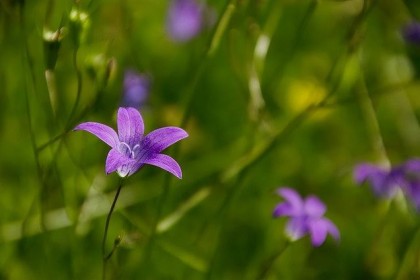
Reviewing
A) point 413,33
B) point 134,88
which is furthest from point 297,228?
point 413,33

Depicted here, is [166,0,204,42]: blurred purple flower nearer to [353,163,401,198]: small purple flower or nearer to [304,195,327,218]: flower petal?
[353,163,401,198]: small purple flower

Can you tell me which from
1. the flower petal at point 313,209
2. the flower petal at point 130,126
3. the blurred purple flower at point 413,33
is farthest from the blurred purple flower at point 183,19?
the flower petal at point 130,126

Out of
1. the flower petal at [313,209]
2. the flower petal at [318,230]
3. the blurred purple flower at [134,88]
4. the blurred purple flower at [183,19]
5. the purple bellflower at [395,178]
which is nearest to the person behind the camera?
the flower petal at [318,230]

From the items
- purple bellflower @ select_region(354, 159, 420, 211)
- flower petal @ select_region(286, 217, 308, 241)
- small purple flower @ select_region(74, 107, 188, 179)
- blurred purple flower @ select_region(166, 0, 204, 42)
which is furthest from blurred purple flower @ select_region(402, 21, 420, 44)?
small purple flower @ select_region(74, 107, 188, 179)

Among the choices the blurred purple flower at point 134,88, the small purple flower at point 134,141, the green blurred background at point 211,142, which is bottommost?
the green blurred background at point 211,142

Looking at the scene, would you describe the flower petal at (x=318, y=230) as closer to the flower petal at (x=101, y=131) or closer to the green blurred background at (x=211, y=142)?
the green blurred background at (x=211, y=142)

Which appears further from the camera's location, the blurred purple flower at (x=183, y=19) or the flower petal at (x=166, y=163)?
the blurred purple flower at (x=183, y=19)

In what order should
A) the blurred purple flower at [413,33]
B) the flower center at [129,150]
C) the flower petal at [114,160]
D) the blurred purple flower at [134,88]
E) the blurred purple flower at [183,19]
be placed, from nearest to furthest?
the flower petal at [114,160] < the flower center at [129,150] < the blurred purple flower at [134,88] < the blurred purple flower at [413,33] < the blurred purple flower at [183,19]

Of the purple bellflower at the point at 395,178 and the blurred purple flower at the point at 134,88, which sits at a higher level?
the blurred purple flower at the point at 134,88
